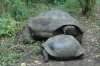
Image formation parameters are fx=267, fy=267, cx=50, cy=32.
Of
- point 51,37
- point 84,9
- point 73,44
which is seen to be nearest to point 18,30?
point 51,37

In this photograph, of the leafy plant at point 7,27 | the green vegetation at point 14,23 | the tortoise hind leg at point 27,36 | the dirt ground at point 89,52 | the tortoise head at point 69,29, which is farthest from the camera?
the leafy plant at point 7,27

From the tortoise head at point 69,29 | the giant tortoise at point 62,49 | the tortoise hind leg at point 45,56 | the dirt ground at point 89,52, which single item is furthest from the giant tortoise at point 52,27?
the tortoise hind leg at point 45,56

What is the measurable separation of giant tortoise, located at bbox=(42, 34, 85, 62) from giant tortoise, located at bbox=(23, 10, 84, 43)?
1.70 feet

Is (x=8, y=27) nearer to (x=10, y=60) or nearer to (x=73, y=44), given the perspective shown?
(x=10, y=60)

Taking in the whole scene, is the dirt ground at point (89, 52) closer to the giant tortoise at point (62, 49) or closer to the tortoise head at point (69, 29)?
the giant tortoise at point (62, 49)

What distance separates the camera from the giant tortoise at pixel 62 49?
5387mm

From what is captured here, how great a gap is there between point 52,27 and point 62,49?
88cm

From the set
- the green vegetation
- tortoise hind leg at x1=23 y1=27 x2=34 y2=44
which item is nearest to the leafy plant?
the green vegetation

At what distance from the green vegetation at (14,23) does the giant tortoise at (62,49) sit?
0.39 m

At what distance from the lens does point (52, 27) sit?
6105mm

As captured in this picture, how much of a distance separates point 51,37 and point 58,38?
242 millimetres

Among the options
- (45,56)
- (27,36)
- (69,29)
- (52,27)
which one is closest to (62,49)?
(45,56)

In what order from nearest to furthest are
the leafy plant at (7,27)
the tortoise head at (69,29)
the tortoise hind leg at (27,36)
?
the tortoise head at (69,29) < the tortoise hind leg at (27,36) < the leafy plant at (7,27)

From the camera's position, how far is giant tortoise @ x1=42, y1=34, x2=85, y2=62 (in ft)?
17.7
